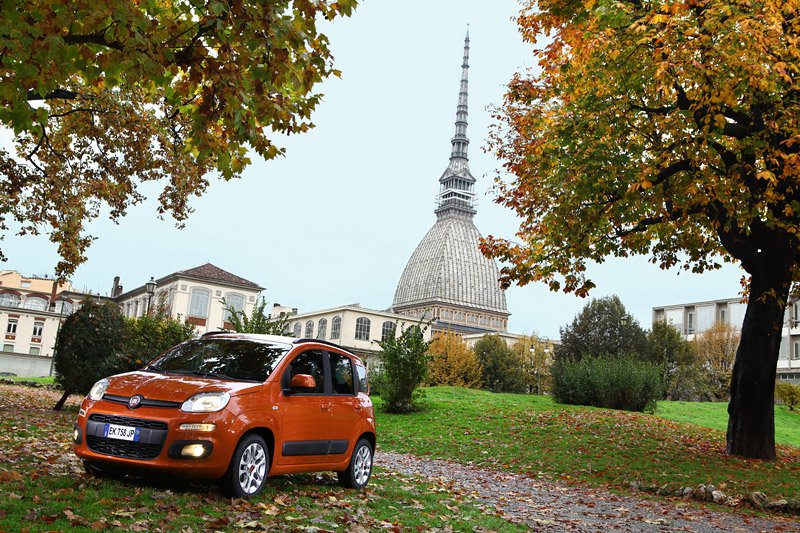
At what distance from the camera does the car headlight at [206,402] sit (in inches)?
291

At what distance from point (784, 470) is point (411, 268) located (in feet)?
555

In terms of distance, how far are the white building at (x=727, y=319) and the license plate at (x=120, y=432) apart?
7369 cm

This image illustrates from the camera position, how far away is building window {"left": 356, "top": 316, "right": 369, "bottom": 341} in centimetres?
8944

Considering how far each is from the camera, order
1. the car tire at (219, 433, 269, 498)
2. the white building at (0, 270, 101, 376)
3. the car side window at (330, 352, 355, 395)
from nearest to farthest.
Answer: the car tire at (219, 433, 269, 498) → the car side window at (330, 352, 355, 395) → the white building at (0, 270, 101, 376)

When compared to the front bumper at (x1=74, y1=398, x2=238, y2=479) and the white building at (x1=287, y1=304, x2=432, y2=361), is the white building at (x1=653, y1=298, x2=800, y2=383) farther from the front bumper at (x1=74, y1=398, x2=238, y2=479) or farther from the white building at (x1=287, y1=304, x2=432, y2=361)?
the front bumper at (x1=74, y1=398, x2=238, y2=479)

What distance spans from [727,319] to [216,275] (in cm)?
6223

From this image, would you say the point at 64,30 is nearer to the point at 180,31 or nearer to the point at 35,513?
the point at 180,31

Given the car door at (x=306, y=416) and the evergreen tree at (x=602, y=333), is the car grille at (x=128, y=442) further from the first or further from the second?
the evergreen tree at (x=602, y=333)

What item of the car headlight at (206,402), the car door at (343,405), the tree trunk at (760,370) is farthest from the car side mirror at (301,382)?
the tree trunk at (760,370)

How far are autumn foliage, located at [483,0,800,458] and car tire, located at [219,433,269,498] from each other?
8.48m

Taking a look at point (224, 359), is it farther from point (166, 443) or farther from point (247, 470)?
point (166, 443)

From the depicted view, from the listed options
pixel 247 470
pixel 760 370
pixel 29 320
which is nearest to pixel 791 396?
pixel 760 370

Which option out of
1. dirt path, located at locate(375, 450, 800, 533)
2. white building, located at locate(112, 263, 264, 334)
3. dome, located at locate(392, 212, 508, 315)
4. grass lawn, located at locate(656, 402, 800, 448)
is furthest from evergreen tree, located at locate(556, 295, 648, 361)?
dome, located at locate(392, 212, 508, 315)

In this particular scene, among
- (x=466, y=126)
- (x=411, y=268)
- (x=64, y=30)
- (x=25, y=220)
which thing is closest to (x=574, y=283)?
(x=64, y=30)
